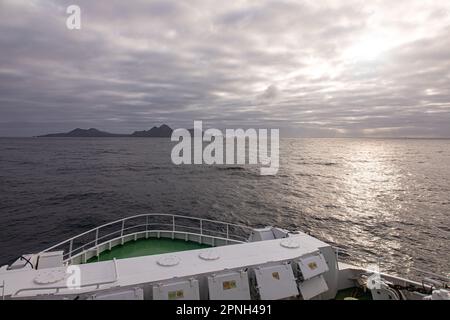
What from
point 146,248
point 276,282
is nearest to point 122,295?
point 276,282

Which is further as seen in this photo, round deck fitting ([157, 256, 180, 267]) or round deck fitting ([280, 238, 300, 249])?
round deck fitting ([280, 238, 300, 249])

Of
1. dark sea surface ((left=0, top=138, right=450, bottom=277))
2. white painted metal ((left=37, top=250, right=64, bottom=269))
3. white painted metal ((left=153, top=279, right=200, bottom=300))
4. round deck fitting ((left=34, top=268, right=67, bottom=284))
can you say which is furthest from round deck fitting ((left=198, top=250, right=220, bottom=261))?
dark sea surface ((left=0, top=138, right=450, bottom=277))

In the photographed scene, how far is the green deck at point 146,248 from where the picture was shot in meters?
13.7

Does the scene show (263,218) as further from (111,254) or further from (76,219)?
(111,254)

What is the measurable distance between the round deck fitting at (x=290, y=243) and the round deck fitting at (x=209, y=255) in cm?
255

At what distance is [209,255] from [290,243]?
3.06m

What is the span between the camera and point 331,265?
10281 mm

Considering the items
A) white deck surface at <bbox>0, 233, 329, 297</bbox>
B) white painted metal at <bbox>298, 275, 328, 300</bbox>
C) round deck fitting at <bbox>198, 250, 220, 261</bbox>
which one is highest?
round deck fitting at <bbox>198, 250, 220, 261</bbox>

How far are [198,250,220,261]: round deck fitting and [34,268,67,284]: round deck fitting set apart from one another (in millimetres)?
3802

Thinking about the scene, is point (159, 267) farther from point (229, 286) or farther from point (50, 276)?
point (50, 276)

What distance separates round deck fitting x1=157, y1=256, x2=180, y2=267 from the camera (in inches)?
332

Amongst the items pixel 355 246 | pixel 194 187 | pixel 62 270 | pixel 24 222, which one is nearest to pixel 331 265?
pixel 62 270

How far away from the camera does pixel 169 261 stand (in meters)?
8.61

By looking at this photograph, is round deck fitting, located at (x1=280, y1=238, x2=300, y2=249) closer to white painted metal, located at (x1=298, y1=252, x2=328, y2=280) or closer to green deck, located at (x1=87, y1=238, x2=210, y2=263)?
white painted metal, located at (x1=298, y1=252, x2=328, y2=280)
